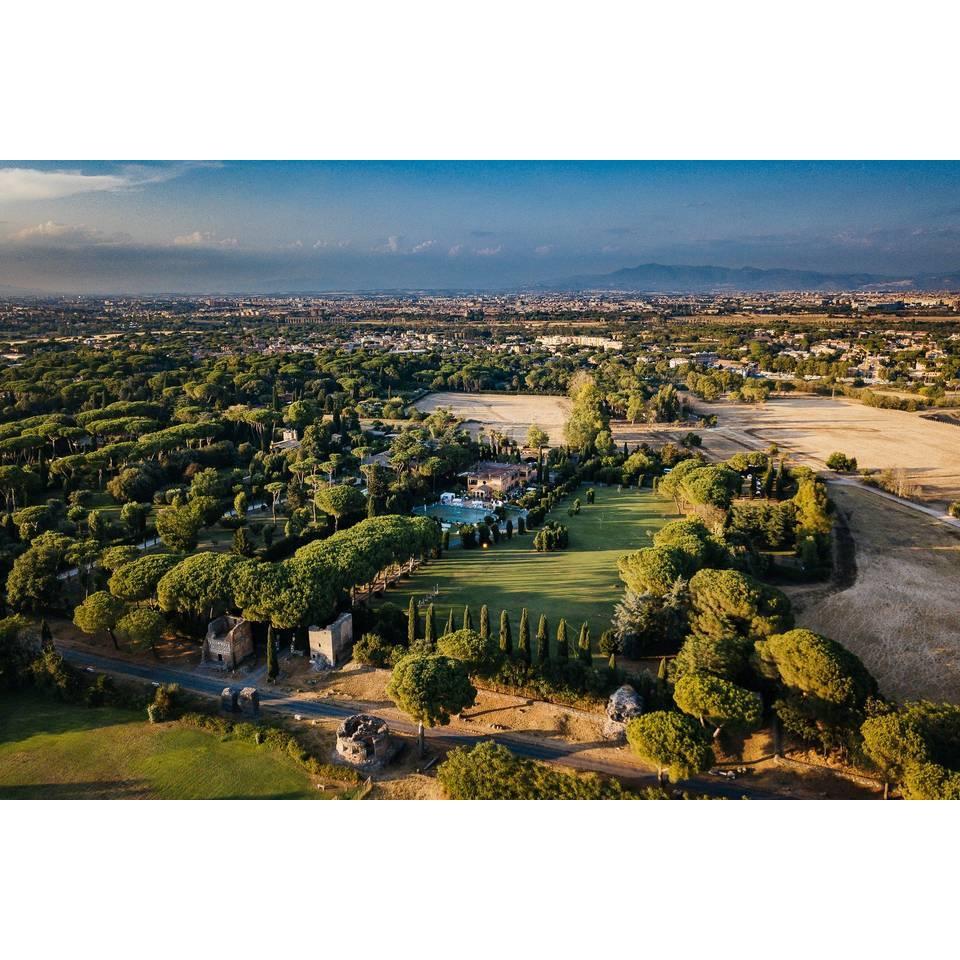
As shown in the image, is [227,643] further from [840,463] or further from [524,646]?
[840,463]

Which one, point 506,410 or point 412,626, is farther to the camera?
point 506,410

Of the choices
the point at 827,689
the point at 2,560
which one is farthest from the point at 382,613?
the point at 2,560

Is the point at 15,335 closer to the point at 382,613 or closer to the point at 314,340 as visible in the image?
the point at 314,340

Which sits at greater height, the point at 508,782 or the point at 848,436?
the point at 508,782

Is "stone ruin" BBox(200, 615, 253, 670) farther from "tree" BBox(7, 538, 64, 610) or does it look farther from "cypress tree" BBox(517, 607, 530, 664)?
"cypress tree" BBox(517, 607, 530, 664)

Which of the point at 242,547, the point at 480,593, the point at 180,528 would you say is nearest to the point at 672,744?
the point at 480,593

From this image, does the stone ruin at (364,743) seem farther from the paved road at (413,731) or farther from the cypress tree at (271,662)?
the cypress tree at (271,662)

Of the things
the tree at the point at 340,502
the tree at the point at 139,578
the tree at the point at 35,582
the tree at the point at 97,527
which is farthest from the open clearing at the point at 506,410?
the tree at the point at 35,582
